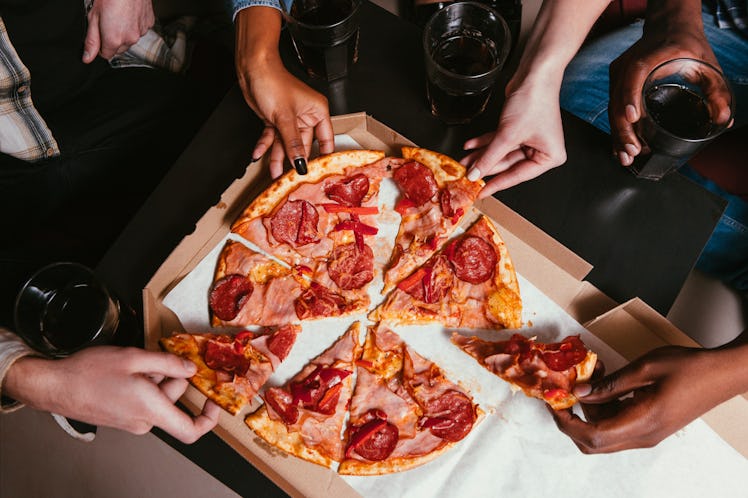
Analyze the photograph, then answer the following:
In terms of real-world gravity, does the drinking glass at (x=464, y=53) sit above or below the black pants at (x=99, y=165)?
above

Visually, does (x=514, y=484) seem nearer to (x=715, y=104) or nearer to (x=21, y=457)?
(x=715, y=104)

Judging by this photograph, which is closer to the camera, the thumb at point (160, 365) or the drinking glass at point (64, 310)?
the thumb at point (160, 365)

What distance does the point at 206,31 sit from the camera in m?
2.49

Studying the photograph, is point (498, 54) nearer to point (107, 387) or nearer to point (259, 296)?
point (259, 296)

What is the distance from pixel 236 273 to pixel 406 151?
0.70 meters

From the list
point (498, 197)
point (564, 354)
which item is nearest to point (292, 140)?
point (498, 197)

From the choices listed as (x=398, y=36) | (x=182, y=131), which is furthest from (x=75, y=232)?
(x=398, y=36)

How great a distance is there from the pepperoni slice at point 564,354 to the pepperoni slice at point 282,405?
0.77m

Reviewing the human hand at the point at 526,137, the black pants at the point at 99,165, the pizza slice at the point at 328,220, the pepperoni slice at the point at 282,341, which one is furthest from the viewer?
the black pants at the point at 99,165

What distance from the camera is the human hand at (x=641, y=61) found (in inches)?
59.7

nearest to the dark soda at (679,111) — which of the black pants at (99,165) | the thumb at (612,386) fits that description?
the thumb at (612,386)

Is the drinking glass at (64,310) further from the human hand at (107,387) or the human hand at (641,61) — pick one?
the human hand at (641,61)

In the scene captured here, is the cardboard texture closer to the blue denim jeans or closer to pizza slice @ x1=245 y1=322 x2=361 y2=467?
pizza slice @ x1=245 y1=322 x2=361 y2=467

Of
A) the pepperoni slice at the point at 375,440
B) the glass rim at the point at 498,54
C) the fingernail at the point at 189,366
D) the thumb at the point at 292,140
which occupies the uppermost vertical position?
the glass rim at the point at 498,54
